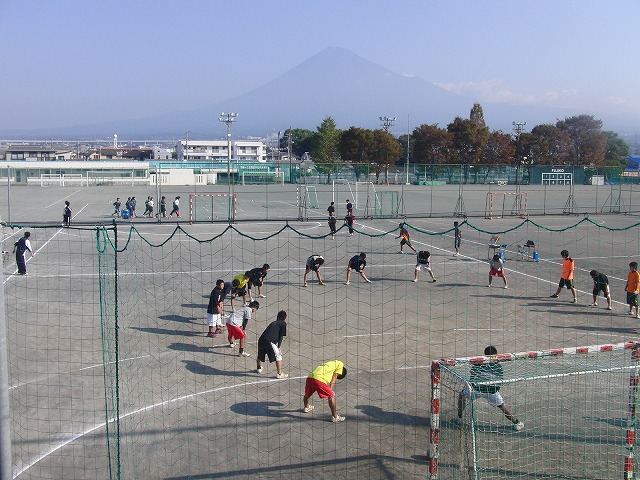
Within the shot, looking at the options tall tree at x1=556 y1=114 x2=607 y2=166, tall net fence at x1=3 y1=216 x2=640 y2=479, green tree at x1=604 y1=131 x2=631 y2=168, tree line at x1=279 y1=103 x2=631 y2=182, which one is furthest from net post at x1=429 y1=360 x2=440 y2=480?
green tree at x1=604 y1=131 x2=631 y2=168

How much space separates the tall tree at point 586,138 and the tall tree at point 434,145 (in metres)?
17.5

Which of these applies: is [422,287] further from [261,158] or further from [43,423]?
[261,158]

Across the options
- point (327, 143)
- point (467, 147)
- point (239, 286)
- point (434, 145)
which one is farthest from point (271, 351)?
point (327, 143)

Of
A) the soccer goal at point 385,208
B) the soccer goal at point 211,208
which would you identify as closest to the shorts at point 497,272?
the soccer goal at point 211,208

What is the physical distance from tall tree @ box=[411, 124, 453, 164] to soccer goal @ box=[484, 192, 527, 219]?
2170cm

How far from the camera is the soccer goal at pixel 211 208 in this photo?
127 ft

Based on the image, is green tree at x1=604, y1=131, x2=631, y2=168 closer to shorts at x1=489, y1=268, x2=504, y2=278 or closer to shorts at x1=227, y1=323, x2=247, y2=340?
shorts at x1=489, y1=268, x2=504, y2=278

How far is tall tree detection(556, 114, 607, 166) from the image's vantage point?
84000 mm

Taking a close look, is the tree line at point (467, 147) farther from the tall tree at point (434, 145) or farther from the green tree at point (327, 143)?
the green tree at point (327, 143)

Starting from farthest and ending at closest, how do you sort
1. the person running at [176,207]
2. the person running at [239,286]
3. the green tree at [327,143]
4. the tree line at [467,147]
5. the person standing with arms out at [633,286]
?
the green tree at [327,143] → the tree line at [467,147] → the person running at [176,207] → the person running at [239,286] → the person standing with arms out at [633,286]

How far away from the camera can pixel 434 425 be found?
782 cm

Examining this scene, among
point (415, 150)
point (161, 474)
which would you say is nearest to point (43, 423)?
point (161, 474)

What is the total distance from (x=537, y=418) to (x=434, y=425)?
110 inches

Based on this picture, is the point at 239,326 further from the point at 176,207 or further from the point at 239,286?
the point at 176,207
